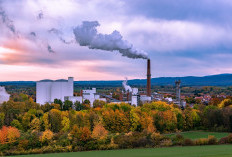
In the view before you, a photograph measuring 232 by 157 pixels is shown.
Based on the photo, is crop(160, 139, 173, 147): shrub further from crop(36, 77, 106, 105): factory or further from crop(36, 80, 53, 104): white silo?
crop(36, 80, 53, 104): white silo

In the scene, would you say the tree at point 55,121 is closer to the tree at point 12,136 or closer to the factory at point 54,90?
the tree at point 12,136

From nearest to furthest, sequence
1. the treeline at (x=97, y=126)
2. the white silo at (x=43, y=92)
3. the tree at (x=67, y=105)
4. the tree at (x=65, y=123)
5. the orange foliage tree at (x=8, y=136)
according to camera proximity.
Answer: the treeline at (x=97, y=126) < the orange foliage tree at (x=8, y=136) < the tree at (x=65, y=123) < the tree at (x=67, y=105) < the white silo at (x=43, y=92)

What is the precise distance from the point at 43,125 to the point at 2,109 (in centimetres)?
923

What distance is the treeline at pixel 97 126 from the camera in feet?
83.9

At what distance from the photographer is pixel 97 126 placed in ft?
94.8

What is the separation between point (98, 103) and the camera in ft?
196

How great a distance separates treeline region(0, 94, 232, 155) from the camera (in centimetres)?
2558

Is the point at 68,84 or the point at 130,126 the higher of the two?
the point at 68,84

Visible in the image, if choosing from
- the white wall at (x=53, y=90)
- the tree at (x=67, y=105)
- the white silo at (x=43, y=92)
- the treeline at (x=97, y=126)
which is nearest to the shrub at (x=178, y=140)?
the treeline at (x=97, y=126)

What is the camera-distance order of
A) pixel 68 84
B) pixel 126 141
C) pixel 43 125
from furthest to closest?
pixel 68 84 → pixel 43 125 → pixel 126 141

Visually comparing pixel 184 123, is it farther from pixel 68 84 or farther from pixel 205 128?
pixel 68 84

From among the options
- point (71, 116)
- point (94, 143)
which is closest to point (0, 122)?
point (71, 116)

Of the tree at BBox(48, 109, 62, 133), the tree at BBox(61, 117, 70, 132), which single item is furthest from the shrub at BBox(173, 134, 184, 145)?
the tree at BBox(48, 109, 62, 133)

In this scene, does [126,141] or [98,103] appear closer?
[126,141]
